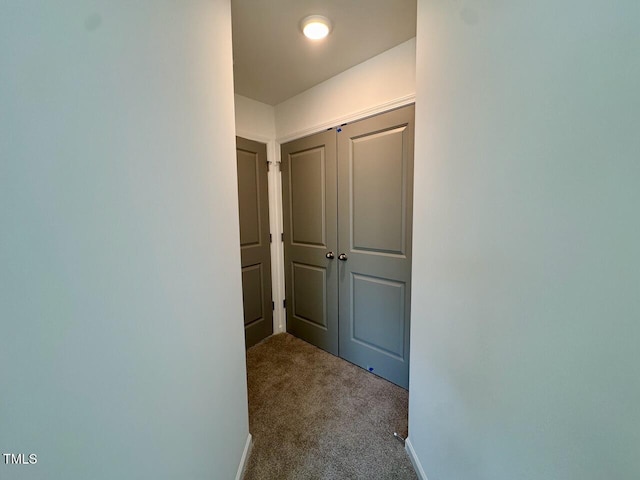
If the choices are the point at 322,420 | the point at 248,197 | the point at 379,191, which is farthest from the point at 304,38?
the point at 322,420

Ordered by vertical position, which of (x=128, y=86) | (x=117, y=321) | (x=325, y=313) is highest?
(x=128, y=86)

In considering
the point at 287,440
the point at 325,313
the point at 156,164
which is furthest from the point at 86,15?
the point at 325,313

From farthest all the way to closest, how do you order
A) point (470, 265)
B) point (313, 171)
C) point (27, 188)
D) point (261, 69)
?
point (313, 171), point (261, 69), point (470, 265), point (27, 188)

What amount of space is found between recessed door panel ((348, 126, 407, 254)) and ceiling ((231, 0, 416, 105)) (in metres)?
0.57

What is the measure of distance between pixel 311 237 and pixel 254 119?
1259 millimetres

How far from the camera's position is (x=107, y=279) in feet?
1.72

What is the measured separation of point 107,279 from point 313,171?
1973 millimetres

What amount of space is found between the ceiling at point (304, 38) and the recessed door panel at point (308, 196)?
615 millimetres

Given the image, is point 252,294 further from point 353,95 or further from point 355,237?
point 353,95

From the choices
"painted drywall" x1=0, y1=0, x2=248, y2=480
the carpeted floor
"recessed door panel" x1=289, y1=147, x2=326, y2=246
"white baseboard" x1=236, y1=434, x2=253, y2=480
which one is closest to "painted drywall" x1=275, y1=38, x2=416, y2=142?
"recessed door panel" x1=289, y1=147, x2=326, y2=246

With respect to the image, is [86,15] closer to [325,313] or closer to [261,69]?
[261,69]

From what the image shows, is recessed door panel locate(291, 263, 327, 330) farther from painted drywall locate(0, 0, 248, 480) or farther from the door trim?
painted drywall locate(0, 0, 248, 480)

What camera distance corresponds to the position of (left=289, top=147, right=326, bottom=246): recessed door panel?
2.29 metres


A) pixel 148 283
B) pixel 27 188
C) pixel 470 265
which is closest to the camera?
pixel 27 188
